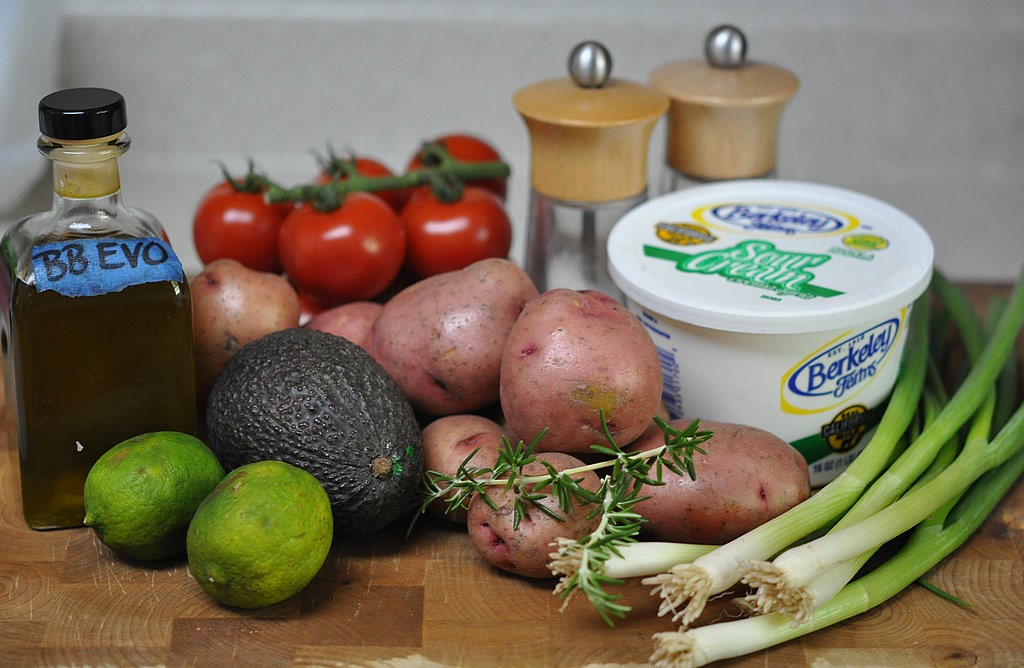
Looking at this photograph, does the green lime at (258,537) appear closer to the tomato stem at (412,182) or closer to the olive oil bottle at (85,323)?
the olive oil bottle at (85,323)

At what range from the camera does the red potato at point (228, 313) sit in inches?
48.1

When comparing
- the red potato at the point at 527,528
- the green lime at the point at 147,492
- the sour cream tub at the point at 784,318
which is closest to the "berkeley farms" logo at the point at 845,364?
the sour cream tub at the point at 784,318

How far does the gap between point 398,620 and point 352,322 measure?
1.28ft

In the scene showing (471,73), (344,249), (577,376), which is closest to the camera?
(577,376)

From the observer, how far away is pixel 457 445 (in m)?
1.13

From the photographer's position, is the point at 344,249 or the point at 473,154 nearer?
the point at 344,249

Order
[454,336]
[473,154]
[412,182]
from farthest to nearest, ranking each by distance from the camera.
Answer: [473,154], [412,182], [454,336]

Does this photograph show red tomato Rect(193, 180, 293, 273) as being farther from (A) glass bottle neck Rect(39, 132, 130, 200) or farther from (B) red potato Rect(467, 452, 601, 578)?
(B) red potato Rect(467, 452, 601, 578)

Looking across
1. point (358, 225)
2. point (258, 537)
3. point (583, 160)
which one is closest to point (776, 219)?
point (583, 160)

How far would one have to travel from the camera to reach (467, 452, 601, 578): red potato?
1013 millimetres

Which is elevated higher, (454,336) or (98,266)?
(98,266)

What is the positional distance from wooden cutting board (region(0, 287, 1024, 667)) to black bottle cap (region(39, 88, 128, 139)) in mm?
385

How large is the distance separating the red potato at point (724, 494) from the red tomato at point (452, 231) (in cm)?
48

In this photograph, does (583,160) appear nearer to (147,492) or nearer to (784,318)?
(784,318)
